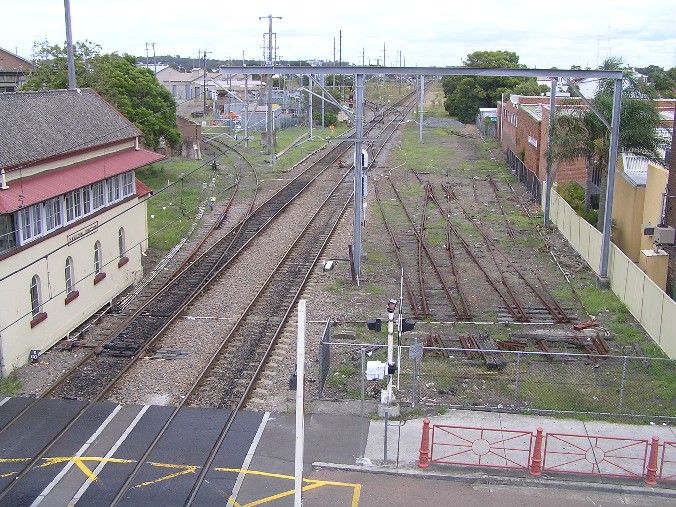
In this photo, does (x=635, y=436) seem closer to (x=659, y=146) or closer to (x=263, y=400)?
(x=263, y=400)

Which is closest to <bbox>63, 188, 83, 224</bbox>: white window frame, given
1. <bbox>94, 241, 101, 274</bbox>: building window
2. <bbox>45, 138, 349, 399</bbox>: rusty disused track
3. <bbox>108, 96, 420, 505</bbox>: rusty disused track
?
<bbox>94, 241, 101, 274</bbox>: building window

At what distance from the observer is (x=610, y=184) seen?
24.3 m

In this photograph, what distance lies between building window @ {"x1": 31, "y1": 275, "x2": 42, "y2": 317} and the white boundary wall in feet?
47.7

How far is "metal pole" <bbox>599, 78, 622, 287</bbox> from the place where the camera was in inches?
918

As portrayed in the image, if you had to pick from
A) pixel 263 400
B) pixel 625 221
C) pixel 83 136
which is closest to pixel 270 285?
pixel 83 136

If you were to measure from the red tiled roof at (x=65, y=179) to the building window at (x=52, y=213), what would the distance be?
482 mm

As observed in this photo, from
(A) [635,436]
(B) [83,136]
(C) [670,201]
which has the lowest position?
(A) [635,436]

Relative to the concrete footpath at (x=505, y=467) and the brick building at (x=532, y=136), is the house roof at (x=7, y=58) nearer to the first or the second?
the brick building at (x=532, y=136)

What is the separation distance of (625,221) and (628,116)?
458 cm

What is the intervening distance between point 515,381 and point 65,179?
11.7 metres

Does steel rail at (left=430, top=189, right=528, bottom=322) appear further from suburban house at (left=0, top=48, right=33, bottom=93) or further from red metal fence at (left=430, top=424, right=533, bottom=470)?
suburban house at (left=0, top=48, right=33, bottom=93)

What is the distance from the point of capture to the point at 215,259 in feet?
90.5

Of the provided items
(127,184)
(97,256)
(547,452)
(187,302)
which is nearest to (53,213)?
(97,256)

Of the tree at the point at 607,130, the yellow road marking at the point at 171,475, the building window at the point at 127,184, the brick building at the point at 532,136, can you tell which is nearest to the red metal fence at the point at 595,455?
the yellow road marking at the point at 171,475
